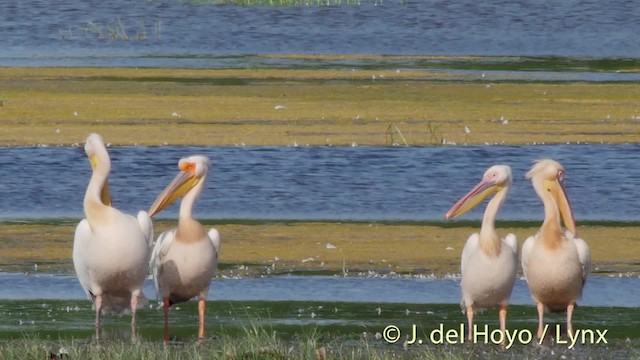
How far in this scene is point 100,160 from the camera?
1055 centimetres

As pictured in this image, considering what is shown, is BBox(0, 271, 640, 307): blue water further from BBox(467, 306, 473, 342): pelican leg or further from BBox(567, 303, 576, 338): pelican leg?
BBox(467, 306, 473, 342): pelican leg

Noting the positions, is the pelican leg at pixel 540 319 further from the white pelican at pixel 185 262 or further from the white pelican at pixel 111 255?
the white pelican at pixel 111 255

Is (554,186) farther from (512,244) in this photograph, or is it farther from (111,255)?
(111,255)

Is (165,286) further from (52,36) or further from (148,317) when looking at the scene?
(52,36)

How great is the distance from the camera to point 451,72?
29.6 metres

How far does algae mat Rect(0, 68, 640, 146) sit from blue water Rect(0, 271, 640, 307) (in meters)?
8.04

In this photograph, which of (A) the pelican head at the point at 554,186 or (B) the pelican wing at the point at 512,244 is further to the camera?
(A) the pelican head at the point at 554,186

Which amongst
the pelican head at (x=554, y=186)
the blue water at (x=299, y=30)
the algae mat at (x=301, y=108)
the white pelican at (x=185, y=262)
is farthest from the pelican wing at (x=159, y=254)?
the blue water at (x=299, y=30)

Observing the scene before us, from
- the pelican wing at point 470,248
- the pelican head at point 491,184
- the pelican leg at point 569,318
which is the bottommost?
the pelican leg at point 569,318

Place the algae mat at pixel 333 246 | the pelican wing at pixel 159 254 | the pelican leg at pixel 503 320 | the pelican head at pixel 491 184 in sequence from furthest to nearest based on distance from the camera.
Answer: the algae mat at pixel 333 246, the pelican head at pixel 491 184, the pelican wing at pixel 159 254, the pelican leg at pixel 503 320

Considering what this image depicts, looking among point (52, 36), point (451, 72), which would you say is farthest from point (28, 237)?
point (52, 36)

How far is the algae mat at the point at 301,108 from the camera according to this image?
66.9 feet

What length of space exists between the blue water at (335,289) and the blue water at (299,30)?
771 inches

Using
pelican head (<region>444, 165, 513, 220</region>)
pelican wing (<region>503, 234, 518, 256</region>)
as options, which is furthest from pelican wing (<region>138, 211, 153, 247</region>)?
pelican wing (<region>503, 234, 518, 256</region>)
